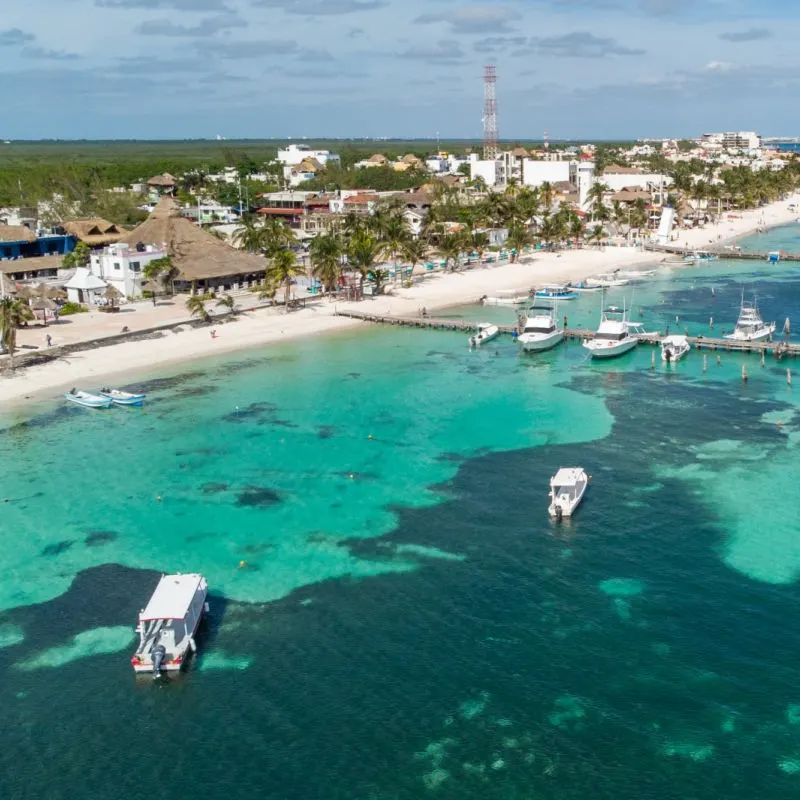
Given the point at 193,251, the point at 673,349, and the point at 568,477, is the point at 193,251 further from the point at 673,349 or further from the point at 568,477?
the point at 568,477

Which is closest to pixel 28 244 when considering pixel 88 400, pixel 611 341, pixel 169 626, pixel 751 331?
pixel 88 400

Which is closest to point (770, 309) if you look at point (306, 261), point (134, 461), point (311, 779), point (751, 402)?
point (751, 402)

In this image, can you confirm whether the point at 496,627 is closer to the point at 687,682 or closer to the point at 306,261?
the point at 687,682

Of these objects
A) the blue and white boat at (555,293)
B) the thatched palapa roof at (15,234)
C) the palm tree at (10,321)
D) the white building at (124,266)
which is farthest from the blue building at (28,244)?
the blue and white boat at (555,293)

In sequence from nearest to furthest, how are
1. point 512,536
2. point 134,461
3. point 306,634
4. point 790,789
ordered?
point 790,789
point 306,634
point 512,536
point 134,461

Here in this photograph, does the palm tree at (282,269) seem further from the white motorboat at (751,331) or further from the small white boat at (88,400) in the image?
the white motorboat at (751,331)
